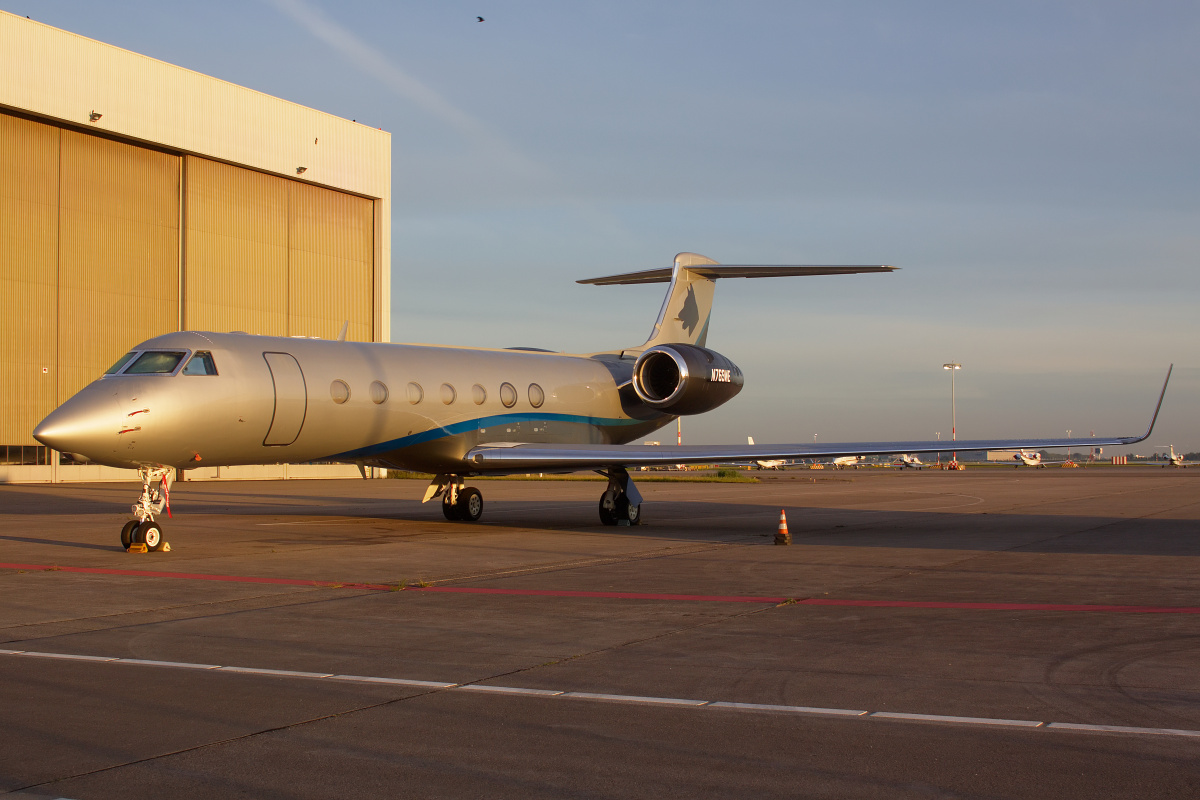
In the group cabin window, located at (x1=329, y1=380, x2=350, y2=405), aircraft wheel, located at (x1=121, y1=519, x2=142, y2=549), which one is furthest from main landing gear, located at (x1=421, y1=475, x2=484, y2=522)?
aircraft wheel, located at (x1=121, y1=519, x2=142, y2=549)

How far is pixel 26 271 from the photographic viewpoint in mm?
40875

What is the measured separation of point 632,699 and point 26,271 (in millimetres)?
42135

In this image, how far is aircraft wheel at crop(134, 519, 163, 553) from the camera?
14.4 m

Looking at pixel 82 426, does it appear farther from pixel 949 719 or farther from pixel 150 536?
pixel 949 719

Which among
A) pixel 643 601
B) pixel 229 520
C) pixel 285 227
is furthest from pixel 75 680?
pixel 285 227

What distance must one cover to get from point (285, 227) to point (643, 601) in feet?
142

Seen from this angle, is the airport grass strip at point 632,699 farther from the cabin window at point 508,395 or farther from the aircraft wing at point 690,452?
the cabin window at point 508,395

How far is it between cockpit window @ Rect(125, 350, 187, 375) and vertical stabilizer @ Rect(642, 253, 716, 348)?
1147cm

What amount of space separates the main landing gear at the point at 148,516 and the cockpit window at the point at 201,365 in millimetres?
1506

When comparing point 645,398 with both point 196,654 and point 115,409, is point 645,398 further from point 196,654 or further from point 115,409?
point 196,654

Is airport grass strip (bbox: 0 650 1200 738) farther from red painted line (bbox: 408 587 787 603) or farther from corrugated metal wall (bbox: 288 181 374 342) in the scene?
corrugated metal wall (bbox: 288 181 374 342)

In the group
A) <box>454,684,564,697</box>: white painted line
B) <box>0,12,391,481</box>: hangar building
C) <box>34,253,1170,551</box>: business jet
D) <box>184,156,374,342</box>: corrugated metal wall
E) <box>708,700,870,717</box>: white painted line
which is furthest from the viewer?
<box>184,156,374,342</box>: corrugated metal wall

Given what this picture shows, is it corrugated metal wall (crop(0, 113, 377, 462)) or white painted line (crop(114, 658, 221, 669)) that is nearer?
white painted line (crop(114, 658, 221, 669))

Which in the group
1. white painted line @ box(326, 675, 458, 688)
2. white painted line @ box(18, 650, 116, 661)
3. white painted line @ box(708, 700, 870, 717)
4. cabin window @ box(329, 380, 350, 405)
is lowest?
white painted line @ box(708, 700, 870, 717)
